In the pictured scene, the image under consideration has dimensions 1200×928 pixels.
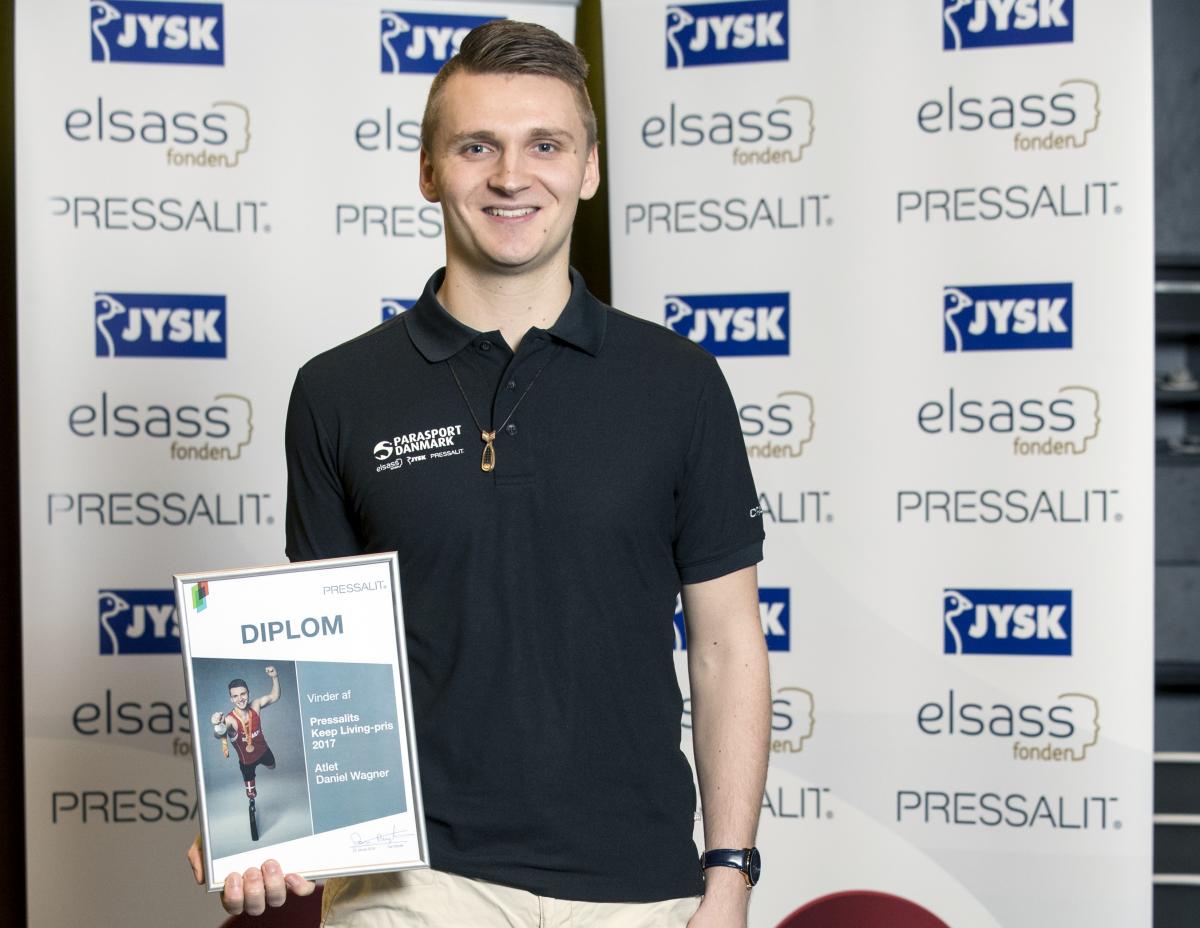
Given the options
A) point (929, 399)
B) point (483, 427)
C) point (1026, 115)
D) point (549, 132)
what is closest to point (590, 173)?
point (549, 132)

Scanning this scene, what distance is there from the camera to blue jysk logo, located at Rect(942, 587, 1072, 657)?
2.96m

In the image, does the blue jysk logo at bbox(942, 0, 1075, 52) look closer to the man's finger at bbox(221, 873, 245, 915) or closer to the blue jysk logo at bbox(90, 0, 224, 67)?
the blue jysk logo at bbox(90, 0, 224, 67)

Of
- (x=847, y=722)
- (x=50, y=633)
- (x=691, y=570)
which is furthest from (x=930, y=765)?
(x=50, y=633)

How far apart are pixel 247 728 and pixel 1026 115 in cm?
238

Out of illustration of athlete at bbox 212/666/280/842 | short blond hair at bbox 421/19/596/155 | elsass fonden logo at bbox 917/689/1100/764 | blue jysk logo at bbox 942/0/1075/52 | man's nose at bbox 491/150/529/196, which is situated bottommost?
elsass fonden logo at bbox 917/689/1100/764

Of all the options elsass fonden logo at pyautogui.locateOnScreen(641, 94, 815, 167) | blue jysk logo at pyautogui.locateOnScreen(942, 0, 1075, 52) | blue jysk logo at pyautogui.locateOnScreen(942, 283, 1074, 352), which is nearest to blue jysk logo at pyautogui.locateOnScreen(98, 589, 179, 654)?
elsass fonden logo at pyautogui.locateOnScreen(641, 94, 815, 167)

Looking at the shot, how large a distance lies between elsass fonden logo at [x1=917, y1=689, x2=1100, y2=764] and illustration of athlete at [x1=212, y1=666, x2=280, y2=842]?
2036mm

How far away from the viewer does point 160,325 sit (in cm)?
308

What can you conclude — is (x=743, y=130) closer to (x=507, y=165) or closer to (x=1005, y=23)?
(x=1005, y=23)

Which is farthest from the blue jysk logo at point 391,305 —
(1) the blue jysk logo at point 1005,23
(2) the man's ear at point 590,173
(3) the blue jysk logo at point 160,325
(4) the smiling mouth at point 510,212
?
(4) the smiling mouth at point 510,212

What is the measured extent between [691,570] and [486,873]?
0.43m

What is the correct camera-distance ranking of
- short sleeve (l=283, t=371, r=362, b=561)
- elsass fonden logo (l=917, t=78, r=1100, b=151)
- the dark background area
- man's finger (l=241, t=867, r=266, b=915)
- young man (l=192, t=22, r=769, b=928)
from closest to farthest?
man's finger (l=241, t=867, r=266, b=915) < young man (l=192, t=22, r=769, b=928) < short sleeve (l=283, t=371, r=362, b=561) < elsass fonden logo (l=917, t=78, r=1100, b=151) < the dark background area

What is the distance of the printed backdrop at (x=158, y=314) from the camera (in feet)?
10.1

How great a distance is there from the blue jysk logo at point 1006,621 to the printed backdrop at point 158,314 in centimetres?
152
